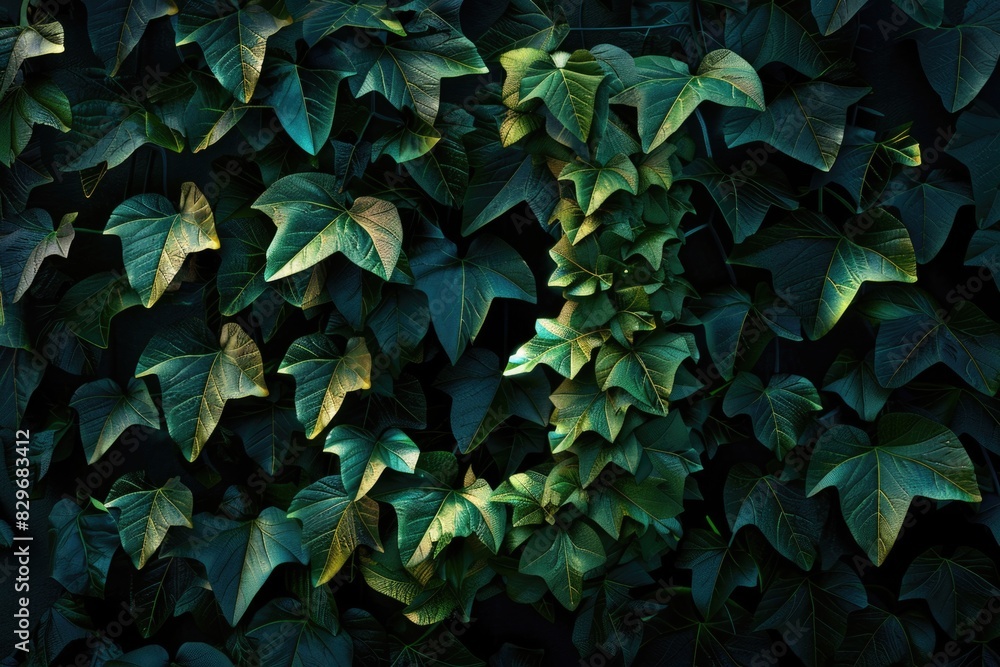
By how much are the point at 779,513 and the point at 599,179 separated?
2.24 ft

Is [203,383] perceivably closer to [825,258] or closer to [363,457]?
[363,457]

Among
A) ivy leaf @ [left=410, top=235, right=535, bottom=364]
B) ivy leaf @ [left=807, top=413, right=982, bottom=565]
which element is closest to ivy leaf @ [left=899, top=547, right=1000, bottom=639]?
ivy leaf @ [left=807, top=413, right=982, bottom=565]

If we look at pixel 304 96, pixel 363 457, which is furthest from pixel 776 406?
pixel 304 96

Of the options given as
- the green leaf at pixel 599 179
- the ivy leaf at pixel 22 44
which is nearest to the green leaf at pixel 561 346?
the green leaf at pixel 599 179

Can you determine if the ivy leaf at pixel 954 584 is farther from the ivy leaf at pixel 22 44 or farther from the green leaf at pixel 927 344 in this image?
the ivy leaf at pixel 22 44

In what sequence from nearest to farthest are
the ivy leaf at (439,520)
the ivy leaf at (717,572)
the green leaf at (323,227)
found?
the green leaf at (323,227)
the ivy leaf at (439,520)
the ivy leaf at (717,572)

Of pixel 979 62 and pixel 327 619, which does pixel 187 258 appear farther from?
pixel 979 62

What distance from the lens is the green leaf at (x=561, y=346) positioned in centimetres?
134

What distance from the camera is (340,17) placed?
1.30 metres

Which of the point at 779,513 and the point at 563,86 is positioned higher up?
the point at 563,86

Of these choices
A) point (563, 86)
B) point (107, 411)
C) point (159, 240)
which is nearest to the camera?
point (563, 86)

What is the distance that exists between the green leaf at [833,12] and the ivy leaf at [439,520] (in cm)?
95

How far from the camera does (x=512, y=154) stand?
141cm

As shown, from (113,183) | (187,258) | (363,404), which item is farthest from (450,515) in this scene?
(113,183)
